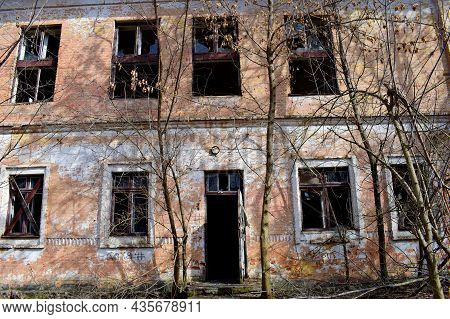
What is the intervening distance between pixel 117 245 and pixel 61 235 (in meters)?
1.35

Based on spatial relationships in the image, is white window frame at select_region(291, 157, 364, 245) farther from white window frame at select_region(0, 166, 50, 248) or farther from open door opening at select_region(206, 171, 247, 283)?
white window frame at select_region(0, 166, 50, 248)

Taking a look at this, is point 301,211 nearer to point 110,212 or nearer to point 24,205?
point 110,212

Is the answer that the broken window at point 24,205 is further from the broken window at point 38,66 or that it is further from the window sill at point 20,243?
the broken window at point 38,66

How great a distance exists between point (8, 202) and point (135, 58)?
15.5 ft

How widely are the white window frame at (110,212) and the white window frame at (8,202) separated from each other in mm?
1348

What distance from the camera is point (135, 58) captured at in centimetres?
1095

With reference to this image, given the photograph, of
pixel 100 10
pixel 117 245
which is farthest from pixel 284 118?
pixel 100 10

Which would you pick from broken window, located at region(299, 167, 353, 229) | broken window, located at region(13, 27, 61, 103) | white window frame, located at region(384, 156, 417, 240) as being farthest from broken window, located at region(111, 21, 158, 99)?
white window frame, located at region(384, 156, 417, 240)

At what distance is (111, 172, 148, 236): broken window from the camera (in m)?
9.77

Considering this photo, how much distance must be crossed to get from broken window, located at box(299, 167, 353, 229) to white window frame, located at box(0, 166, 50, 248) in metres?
6.02

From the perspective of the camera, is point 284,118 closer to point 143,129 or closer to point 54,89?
point 143,129

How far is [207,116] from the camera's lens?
33.4ft

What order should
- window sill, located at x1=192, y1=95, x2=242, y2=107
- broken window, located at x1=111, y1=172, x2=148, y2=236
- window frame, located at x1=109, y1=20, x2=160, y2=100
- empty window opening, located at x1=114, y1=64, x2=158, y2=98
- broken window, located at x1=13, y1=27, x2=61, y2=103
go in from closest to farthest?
broken window, located at x1=111, y1=172, x2=148, y2=236 → window sill, located at x1=192, y1=95, x2=242, y2=107 → empty window opening, located at x1=114, y1=64, x2=158, y2=98 → window frame, located at x1=109, y1=20, x2=160, y2=100 → broken window, located at x1=13, y1=27, x2=61, y2=103

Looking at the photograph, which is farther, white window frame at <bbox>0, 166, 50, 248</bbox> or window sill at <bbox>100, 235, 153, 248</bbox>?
white window frame at <bbox>0, 166, 50, 248</bbox>
